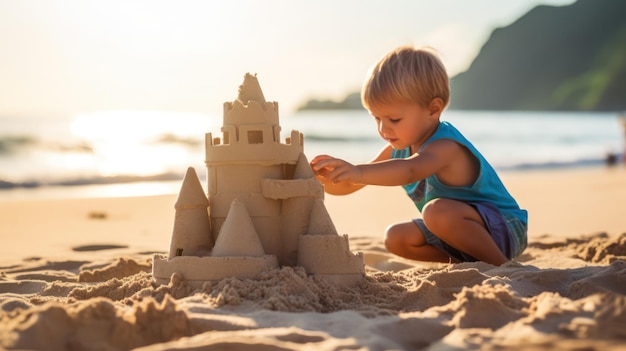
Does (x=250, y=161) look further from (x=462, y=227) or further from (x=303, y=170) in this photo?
(x=462, y=227)

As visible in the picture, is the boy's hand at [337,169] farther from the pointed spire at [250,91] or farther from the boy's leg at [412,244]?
the boy's leg at [412,244]

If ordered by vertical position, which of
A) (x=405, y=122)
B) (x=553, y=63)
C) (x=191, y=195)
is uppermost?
(x=553, y=63)

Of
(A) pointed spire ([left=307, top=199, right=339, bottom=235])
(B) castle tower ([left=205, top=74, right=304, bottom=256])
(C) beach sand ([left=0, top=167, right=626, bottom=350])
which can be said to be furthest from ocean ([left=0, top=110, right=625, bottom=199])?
(A) pointed spire ([left=307, top=199, right=339, bottom=235])

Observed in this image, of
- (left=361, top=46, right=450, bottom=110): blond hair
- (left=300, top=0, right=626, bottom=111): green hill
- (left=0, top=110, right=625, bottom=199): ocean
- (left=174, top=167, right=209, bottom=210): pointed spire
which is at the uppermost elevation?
(left=300, top=0, right=626, bottom=111): green hill

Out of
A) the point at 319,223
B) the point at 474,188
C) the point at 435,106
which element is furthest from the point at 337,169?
the point at 474,188

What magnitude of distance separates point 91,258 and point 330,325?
3.23 meters

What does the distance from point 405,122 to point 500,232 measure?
0.96 meters

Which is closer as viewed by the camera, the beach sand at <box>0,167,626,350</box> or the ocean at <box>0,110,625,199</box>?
the beach sand at <box>0,167,626,350</box>

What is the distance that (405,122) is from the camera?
14.0 ft

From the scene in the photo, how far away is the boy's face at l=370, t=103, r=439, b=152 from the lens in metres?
4.21

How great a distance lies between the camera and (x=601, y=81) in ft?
239

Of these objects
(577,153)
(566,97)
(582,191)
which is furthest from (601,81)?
(582,191)

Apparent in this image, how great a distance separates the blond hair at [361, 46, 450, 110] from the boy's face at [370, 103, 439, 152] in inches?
1.7

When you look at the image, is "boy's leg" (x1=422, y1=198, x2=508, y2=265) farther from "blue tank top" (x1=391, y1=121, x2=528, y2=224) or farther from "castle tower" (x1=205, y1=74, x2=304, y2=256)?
"castle tower" (x1=205, y1=74, x2=304, y2=256)
